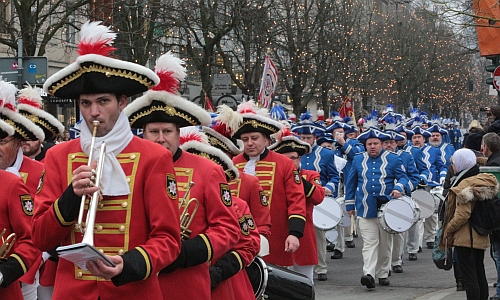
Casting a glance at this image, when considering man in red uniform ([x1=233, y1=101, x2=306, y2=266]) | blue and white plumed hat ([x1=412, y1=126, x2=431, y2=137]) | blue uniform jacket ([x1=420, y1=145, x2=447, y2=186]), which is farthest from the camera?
blue and white plumed hat ([x1=412, y1=126, x2=431, y2=137])

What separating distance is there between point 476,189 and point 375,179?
13.3ft

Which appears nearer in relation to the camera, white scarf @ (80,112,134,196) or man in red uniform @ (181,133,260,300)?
white scarf @ (80,112,134,196)

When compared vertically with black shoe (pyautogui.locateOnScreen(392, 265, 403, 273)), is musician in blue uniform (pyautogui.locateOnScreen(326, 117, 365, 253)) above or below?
above

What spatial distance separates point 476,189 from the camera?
1020cm

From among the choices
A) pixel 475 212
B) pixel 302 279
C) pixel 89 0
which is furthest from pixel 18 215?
pixel 89 0

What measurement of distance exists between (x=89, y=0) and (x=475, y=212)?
12.1 meters

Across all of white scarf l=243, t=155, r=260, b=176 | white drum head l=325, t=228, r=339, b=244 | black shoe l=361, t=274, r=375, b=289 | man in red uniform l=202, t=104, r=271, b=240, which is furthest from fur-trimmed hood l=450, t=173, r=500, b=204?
white drum head l=325, t=228, r=339, b=244

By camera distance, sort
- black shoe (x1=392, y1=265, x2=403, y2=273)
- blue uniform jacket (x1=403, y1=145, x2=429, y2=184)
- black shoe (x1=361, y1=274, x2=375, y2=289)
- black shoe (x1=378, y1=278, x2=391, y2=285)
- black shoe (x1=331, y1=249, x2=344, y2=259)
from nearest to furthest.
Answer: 1. black shoe (x1=361, y1=274, x2=375, y2=289)
2. black shoe (x1=378, y1=278, x2=391, y2=285)
3. black shoe (x1=392, y1=265, x2=403, y2=273)
4. black shoe (x1=331, y1=249, x2=344, y2=259)
5. blue uniform jacket (x1=403, y1=145, x2=429, y2=184)

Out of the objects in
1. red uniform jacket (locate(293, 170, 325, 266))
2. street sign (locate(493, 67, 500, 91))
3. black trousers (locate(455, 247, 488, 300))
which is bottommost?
black trousers (locate(455, 247, 488, 300))

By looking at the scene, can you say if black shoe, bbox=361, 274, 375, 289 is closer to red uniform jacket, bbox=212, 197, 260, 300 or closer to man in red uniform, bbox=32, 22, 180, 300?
red uniform jacket, bbox=212, 197, 260, 300

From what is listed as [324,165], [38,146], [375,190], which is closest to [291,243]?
[38,146]

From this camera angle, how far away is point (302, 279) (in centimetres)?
764

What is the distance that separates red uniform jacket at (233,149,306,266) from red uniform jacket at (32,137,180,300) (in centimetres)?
462

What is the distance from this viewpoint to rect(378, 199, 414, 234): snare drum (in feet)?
45.2
